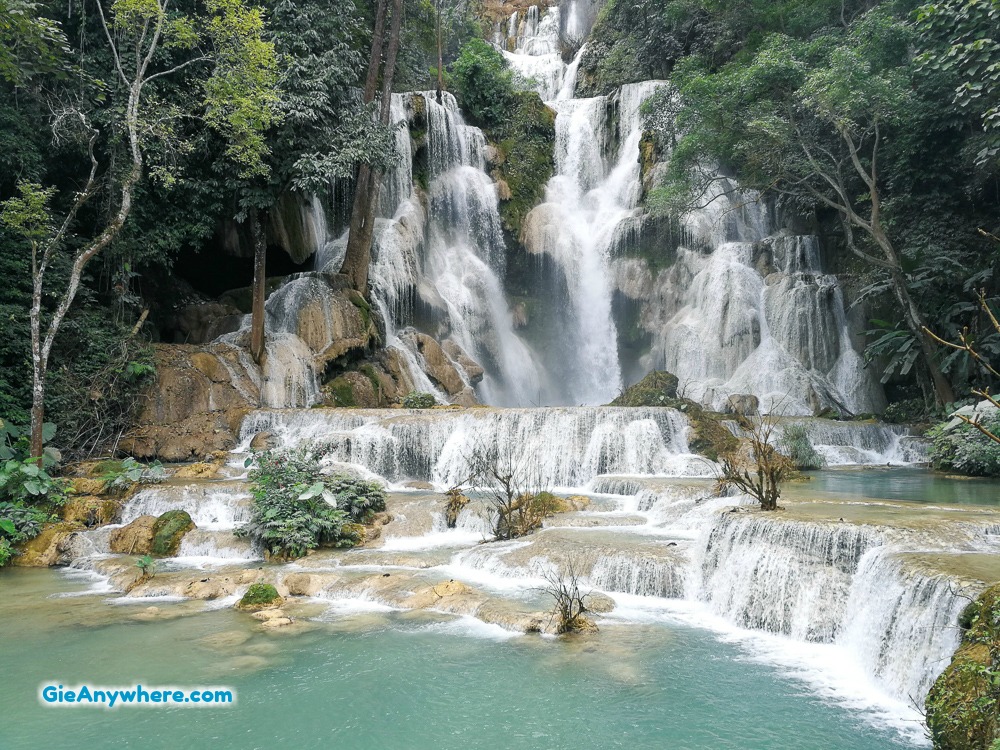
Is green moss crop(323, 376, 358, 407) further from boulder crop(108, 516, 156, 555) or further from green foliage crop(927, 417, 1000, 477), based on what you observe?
green foliage crop(927, 417, 1000, 477)

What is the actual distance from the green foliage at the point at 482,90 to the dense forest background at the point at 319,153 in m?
7.57

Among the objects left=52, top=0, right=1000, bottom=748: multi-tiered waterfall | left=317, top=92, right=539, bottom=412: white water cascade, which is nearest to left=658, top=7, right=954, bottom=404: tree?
left=52, top=0, right=1000, bottom=748: multi-tiered waterfall

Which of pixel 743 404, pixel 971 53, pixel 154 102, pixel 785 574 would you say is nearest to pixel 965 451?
pixel 743 404

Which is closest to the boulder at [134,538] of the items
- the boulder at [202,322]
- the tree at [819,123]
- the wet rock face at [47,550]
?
the wet rock face at [47,550]

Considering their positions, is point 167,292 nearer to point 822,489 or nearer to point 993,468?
point 822,489

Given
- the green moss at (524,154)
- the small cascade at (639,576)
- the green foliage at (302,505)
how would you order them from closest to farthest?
the small cascade at (639,576), the green foliage at (302,505), the green moss at (524,154)

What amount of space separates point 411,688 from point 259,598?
100 inches

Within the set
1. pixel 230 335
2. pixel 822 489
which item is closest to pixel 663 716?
pixel 822 489

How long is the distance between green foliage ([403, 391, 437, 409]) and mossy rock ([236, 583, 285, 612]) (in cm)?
979

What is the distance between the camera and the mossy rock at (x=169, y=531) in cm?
972

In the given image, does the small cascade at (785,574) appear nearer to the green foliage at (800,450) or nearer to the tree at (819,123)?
the green foliage at (800,450)

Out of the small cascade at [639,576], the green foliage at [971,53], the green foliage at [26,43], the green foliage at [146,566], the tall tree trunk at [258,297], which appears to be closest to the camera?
the small cascade at [639,576]

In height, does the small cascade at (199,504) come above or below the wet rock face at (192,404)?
below

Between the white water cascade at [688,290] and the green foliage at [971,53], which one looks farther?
the white water cascade at [688,290]
